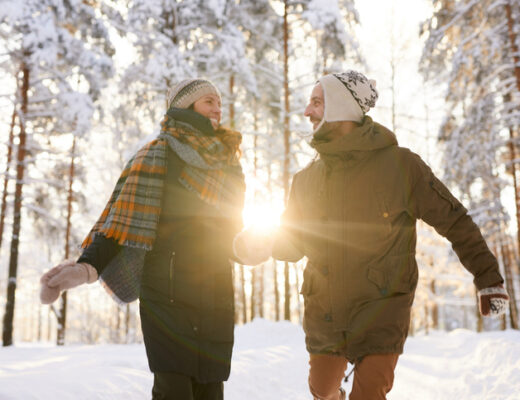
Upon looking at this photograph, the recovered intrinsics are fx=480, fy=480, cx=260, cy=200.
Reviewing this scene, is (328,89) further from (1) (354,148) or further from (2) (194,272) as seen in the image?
(2) (194,272)

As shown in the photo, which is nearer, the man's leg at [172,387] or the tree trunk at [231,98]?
the man's leg at [172,387]

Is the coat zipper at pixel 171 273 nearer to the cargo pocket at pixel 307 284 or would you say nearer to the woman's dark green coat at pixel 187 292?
the woman's dark green coat at pixel 187 292

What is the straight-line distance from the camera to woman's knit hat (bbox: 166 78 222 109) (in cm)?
308

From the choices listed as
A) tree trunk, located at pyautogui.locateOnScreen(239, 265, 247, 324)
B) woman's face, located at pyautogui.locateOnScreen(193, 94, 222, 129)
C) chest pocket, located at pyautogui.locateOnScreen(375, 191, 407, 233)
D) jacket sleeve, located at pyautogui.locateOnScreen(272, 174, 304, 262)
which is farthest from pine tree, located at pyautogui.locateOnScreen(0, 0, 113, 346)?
chest pocket, located at pyautogui.locateOnScreen(375, 191, 407, 233)

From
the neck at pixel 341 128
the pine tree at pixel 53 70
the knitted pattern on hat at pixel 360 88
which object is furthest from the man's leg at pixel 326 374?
the pine tree at pixel 53 70

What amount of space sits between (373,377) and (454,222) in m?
0.97

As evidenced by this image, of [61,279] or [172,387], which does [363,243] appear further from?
[61,279]

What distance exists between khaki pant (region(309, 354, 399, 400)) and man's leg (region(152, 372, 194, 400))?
0.81 metres

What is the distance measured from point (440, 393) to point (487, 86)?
35.0 ft

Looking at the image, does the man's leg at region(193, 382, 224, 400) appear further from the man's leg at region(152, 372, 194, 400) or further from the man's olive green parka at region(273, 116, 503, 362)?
the man's olive green parka at region(273, 116, 503, 362)

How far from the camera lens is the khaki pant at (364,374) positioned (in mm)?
2555

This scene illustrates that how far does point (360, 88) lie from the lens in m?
2.99

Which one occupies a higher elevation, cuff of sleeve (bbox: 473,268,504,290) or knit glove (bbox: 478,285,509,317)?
cuff of sleeve (bbox: 473,268,504,290)

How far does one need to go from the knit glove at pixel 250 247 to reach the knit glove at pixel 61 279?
0.81 m
